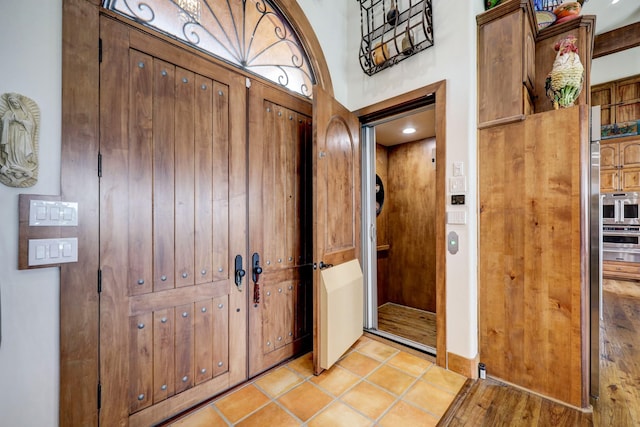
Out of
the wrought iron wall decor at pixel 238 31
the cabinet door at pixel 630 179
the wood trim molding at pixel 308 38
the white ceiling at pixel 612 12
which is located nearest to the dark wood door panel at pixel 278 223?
the wrought iron wall decor at pixel 238 31

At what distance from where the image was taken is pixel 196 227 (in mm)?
1642

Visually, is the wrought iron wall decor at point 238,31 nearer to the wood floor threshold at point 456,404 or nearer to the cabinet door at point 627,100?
the wood floor threshold at point 456,404

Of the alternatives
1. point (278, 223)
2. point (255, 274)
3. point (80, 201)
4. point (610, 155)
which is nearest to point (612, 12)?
point (610, 155)

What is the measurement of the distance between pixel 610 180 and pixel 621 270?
1654 millimetres

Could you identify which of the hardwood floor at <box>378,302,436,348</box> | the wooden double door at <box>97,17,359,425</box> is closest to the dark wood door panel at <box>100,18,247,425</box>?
the wooden double door at <box>97,17,359,425</box>

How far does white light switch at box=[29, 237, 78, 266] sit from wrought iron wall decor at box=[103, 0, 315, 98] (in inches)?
47.5

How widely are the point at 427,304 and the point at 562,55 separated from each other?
2.81 meters

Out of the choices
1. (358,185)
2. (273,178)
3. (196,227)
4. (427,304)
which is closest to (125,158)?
(196,227)

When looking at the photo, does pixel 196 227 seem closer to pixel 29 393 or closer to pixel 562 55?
pixel 29 393

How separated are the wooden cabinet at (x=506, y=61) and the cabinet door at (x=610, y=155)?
4.73 m

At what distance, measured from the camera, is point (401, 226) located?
373cm

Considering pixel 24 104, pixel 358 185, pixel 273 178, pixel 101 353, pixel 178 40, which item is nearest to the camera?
pixel 24 104

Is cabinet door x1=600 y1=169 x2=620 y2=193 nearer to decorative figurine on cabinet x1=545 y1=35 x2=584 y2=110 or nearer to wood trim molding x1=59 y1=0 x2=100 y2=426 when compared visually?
decorative figurine on cabinet x1=545 y1=35 x2=584 y2=110

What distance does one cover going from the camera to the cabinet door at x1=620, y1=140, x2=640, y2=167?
4.62 m
